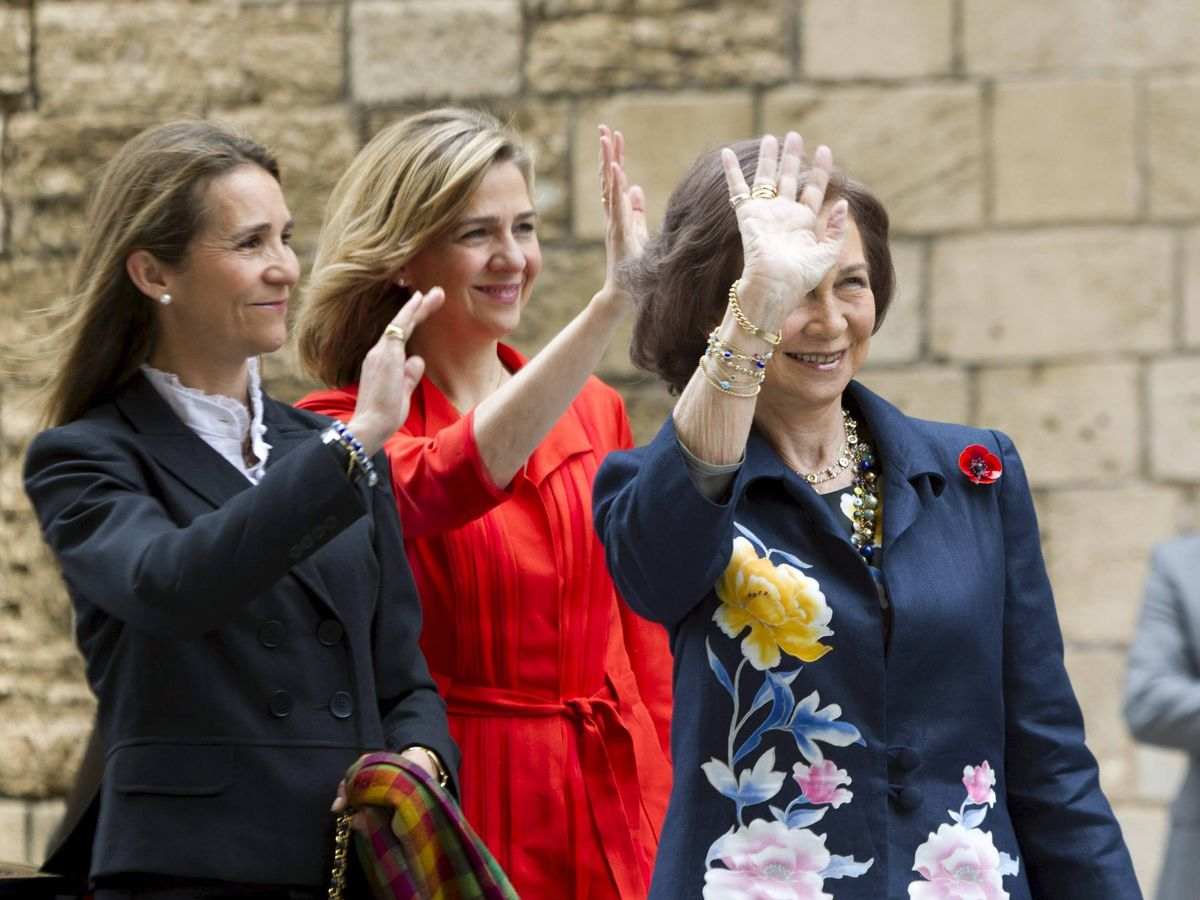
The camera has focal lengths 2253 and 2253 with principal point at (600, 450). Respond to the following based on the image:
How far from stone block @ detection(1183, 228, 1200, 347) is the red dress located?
3.14 m

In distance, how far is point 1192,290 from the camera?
253 inches

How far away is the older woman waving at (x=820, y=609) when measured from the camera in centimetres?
266

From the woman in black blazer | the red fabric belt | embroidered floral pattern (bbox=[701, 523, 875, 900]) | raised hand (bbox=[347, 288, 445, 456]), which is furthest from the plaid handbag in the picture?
the red fabric belt

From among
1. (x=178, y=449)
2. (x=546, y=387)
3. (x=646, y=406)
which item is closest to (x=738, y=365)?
(x=178, y=449)

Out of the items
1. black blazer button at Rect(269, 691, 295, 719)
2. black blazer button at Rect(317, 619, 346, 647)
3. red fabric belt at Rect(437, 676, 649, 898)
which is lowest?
red fabric belt at Rect(437, 676, 649, 898)

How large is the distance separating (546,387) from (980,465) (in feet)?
3.05

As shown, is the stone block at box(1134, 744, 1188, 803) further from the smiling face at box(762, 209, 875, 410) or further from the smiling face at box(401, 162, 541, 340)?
the smiling face at box(762, 209, 875, 410)

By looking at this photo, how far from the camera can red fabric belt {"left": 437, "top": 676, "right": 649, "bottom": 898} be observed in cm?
364

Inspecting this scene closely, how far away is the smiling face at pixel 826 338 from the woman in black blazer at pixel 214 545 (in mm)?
541

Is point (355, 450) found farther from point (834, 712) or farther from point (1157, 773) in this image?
point (1157, 773)

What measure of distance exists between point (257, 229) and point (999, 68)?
145 inches

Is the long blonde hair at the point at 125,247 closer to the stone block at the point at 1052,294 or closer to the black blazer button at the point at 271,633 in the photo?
the black blazer button at the point at 271,633

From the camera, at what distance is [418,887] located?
2.88 m

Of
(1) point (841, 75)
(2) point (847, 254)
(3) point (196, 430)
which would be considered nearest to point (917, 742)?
(2) point (847, 254)
